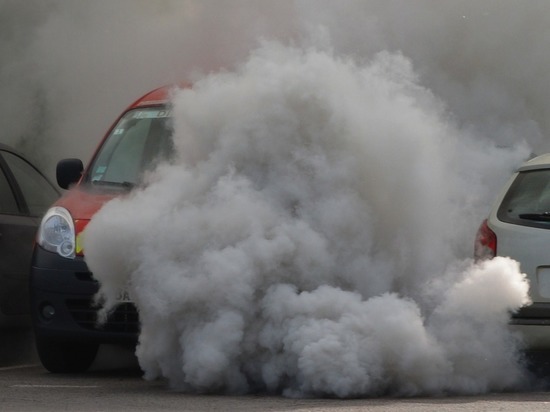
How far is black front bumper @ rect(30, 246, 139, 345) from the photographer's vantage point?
9430 mm

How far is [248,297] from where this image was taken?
8.34 metres

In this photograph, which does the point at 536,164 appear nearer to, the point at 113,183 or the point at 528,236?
the point at 528,236

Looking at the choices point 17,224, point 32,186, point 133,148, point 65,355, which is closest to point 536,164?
point 133,148

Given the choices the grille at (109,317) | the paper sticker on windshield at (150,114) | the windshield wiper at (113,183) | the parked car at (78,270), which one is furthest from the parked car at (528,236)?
the paper sticker on windshield at (150,114)

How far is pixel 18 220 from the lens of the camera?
1097 cm

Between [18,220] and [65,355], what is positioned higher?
[18,220]

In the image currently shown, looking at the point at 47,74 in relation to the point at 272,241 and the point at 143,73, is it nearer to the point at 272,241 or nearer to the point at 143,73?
the point at 143,73

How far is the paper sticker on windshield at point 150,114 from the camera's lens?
1067 cm

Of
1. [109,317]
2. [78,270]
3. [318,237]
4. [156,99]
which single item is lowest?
[109,317]

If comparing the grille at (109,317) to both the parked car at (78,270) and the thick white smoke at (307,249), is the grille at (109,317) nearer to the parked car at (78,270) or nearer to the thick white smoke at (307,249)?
the parked car at (78,270)

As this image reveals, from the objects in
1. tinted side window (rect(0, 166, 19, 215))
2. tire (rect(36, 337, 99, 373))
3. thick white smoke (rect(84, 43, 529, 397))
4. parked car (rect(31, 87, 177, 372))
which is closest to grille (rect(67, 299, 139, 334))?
parked car (rect(31, 87, 177, 372))

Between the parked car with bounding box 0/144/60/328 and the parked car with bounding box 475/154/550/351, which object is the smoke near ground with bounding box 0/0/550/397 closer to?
the parked car with bounding box 475/154/550/351

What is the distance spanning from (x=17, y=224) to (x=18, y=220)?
0.27 feet

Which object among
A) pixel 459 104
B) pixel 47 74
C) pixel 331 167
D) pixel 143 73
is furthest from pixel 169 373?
pixel 47 74
